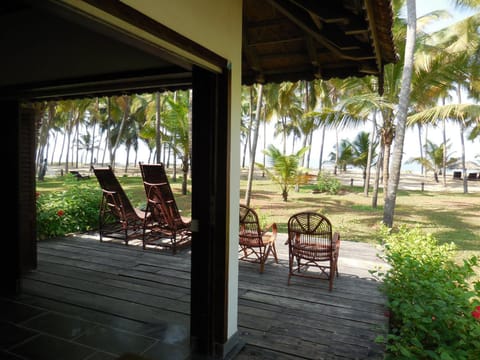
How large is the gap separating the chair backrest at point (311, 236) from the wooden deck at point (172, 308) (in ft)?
1.32

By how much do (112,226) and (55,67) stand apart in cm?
396

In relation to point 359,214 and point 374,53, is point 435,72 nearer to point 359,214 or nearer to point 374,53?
point 359,214

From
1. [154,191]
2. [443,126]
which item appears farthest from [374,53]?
[443,126]

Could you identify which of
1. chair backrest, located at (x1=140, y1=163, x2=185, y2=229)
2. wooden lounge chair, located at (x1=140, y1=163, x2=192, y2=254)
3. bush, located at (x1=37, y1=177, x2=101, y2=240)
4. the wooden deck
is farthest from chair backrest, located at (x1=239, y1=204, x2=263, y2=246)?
bush, located at (x1=37, y1=177, x2=101, y2=240)

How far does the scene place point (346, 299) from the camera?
3535 millimetres

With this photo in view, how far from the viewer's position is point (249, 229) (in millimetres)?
4480

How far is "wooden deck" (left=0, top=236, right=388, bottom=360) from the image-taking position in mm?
2545

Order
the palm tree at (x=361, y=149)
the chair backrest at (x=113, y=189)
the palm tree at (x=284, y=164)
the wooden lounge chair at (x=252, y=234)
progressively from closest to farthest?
the wooden lounge chair at (x=252, y=234) < the chair backrest at (x=113, y=189) < the palm tree at (x=284, y=164) < the palm tree at (x=361, y=149)

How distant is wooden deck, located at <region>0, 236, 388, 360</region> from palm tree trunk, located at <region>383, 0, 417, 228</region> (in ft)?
10.3

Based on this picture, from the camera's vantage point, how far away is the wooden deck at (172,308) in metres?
2.54

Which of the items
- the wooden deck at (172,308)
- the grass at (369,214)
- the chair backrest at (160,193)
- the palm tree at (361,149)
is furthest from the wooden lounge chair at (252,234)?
→ the palm tree at (361,149)

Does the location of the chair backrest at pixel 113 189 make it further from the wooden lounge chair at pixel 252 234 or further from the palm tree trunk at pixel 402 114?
the palm tree trunk at pixel 402 114

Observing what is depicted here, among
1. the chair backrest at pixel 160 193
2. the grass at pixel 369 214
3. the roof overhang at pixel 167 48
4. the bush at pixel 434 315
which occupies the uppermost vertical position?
the roof overhang at pixel 167 48

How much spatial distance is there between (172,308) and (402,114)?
271 inches
